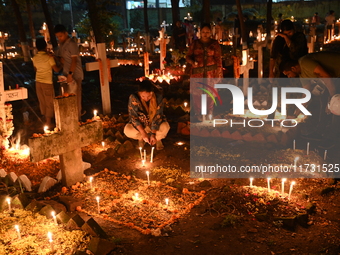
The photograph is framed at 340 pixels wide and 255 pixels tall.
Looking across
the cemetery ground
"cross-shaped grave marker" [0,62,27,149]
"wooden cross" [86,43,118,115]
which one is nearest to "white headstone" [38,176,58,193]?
the cemetery ground

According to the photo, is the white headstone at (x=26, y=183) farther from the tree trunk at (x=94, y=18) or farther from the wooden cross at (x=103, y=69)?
the tree trunk at (x=94, y=18)

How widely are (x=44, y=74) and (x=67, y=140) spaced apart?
2652 millimetres

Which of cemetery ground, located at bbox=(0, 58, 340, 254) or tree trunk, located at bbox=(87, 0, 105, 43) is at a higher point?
tree trunk, located at bbox=(87, 0, 105, 43)

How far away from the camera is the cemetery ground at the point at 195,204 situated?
395 centimetres

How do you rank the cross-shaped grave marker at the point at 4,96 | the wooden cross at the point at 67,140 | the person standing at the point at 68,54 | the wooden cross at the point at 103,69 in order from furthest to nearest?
the wooden cross at the point at 103,69, the person standing at the point at 68,54, the cross-shaped grave marker at the point at 4,96, the wooden cross at the point at 67,140

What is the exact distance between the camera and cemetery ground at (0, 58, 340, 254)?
→ 13.0ft

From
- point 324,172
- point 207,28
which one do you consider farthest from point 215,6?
point 324,172

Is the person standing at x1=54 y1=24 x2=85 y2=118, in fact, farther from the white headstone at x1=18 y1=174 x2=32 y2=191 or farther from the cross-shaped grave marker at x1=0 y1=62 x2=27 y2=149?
the white headstone at x1=18 y1=174 x2=32 y2=191

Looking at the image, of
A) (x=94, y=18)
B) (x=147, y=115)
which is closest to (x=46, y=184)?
(x=147, y=115)

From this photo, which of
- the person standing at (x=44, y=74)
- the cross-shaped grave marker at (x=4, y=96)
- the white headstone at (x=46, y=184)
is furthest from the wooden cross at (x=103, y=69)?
the white headstone at (x=46, y=184)

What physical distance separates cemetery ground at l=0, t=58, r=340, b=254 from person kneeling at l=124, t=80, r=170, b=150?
1.46 ft

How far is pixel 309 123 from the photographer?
6477 mm

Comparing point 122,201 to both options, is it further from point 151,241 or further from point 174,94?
point 174,94

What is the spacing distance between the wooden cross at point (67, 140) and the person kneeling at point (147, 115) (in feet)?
2.31
